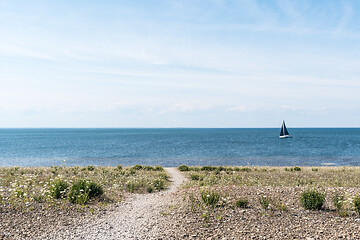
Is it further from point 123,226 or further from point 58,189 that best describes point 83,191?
point 123,226

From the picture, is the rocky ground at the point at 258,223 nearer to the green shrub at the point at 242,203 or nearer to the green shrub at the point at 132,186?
the green shrub at the point at 242,203

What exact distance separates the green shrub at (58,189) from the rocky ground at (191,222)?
1618 millimetres

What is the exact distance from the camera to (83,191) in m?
11.5

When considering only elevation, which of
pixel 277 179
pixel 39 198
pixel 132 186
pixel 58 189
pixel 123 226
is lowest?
pixel 277 179

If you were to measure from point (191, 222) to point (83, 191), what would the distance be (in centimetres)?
505

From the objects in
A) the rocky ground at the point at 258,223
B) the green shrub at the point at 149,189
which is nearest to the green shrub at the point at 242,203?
the rocky ground at the point at 258,223

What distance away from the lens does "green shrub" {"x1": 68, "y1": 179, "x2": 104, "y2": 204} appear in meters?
10.8

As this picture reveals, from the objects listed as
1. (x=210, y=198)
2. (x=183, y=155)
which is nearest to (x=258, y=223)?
(x=210, y=198)

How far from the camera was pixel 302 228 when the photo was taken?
8.20 meters

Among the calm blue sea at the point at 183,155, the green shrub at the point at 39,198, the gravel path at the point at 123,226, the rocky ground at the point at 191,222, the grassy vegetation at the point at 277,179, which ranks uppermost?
the green shrub at the point at 39,198

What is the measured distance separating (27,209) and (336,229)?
9.57 metres

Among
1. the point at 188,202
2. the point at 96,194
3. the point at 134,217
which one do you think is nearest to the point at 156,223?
the point at 134,217

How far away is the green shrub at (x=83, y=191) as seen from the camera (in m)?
10.8

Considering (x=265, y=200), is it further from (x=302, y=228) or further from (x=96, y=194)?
(x=96, y=194)
